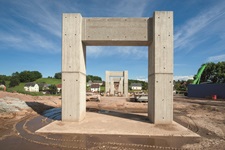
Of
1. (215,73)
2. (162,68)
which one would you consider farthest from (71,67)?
(215,73)

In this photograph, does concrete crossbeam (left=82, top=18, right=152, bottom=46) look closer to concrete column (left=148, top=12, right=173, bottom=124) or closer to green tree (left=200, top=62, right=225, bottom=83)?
concrete column (left=148, top=12, right=173, bottom=124)

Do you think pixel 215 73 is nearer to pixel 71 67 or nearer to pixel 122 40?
pixel 122 40

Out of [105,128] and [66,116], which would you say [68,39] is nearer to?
[66,116]

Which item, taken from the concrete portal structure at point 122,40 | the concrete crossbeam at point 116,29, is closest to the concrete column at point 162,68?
the concrete portal structure at point 122,40

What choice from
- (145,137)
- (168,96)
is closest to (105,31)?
(168,96)

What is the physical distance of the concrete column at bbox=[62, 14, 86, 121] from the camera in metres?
8.41

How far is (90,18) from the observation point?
29.2 feet

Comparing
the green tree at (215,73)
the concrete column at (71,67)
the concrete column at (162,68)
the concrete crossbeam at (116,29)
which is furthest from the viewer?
the green tree at (215,73)

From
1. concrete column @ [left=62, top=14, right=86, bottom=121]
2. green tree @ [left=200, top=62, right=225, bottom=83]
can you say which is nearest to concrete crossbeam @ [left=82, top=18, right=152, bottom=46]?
→ concrete column @ [left=62, top=14, right=86, bottom=121]

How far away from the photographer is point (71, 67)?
27.8 ft

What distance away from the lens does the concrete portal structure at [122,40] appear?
8.28 meters

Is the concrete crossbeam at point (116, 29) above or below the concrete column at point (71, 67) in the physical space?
above

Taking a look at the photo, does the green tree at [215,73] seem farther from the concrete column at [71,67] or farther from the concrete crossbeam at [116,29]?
the concrete column at [71,67]

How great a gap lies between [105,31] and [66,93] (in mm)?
4075
